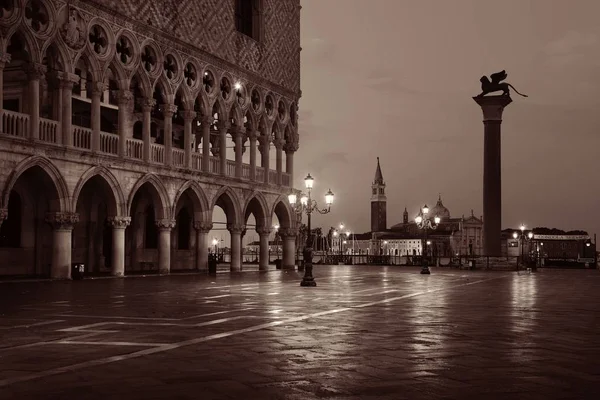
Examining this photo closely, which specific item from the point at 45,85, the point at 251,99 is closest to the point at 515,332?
the point at 45,85

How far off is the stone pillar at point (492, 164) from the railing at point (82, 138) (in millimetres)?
21186

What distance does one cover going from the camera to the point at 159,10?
95.8 ft

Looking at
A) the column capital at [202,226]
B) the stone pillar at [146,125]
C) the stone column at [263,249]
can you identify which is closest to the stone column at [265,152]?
the stone column at [263,249]

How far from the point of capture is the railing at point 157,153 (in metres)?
29.2

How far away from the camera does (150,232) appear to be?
1346 inches

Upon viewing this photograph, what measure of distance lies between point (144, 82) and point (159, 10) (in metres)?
2.78

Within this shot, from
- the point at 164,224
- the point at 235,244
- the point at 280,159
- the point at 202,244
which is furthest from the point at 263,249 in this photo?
the point at 164,224

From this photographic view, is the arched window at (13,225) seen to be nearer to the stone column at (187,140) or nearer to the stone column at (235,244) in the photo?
the stone column at (187,140)

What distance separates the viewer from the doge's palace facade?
24.1 m

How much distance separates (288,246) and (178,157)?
10.1 metres

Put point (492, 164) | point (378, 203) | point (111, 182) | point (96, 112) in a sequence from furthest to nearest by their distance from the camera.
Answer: point (378, 203) < point (492, 164) < point (111, 182) < point (96, 112)

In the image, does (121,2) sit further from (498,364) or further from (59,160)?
(498,364)

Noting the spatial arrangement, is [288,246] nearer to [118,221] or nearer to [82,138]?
[118,221]

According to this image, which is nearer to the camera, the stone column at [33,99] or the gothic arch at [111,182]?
the stone column at [33,99]
